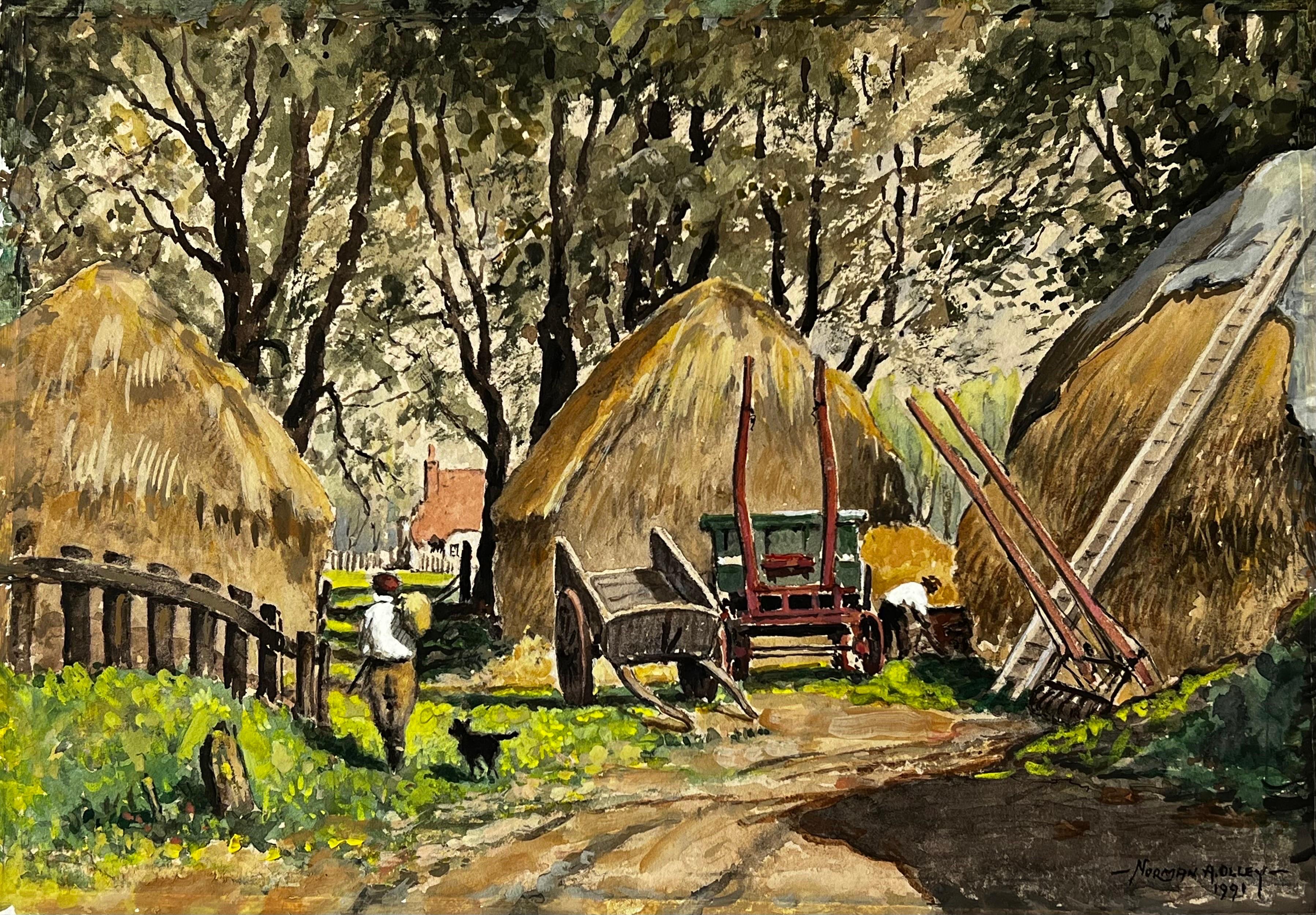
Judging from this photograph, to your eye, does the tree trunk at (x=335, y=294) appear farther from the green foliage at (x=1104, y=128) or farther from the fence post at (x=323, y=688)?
the green foliage at (x=1104, y=128)

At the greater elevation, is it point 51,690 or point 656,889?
point 51,690

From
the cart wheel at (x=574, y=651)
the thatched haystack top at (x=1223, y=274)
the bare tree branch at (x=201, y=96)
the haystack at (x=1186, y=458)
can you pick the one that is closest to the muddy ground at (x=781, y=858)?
the cart wheel at (x=574, y=651)

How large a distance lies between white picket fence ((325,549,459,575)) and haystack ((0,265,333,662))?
0.36 feet

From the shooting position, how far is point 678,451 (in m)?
6.17

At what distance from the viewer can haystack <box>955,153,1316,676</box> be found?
16.6ft

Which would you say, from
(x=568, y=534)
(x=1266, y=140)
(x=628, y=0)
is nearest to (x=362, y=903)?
(x=568, y=534)

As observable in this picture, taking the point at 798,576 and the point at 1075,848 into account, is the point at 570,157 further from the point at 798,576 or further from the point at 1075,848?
the point at 1075,848

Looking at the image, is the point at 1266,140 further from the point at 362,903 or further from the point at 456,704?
the point at 362,903

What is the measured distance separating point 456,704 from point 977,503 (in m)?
2.87

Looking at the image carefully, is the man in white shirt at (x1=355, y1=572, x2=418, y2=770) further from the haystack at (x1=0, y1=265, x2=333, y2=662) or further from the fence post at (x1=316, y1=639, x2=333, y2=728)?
the haystack at (x1=0, y1=265, x2=333, y2=662)

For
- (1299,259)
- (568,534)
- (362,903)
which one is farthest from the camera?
(568,534)

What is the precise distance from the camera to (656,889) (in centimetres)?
457

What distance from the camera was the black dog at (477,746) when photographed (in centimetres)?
477

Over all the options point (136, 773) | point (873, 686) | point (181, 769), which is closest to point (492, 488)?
point (181, 769)
